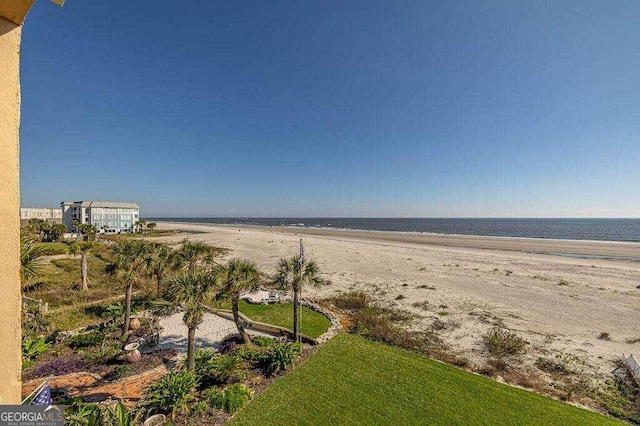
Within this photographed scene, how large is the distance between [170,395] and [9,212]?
31.5ft

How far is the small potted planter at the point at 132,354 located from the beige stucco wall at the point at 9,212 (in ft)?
41.0

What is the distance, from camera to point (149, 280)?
85.1 feet

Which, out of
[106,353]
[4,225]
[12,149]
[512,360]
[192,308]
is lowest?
[512,360]

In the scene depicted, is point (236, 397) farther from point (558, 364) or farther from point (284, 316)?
point (558, 364)

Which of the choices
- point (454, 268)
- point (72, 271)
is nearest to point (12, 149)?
point (72, 271)

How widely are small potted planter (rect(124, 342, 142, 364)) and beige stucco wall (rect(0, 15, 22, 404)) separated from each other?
1251cm

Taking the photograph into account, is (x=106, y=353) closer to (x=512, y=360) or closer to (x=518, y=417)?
(x=518, y=417)

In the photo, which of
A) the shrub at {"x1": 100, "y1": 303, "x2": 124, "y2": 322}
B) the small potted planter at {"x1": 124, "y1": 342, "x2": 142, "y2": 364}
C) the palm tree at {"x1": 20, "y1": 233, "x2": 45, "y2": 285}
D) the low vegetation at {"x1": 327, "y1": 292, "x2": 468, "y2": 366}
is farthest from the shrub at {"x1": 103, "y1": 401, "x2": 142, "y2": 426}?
the shrub at {"x1": 100, "y1": 303, "x2": 124, "y2": 322}

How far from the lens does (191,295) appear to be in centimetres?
1132

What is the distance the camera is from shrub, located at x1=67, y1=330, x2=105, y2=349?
46.9 ft

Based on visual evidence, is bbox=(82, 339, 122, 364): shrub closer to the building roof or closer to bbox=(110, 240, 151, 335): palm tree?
bbox=(110, 240, 151, 335): palm tree

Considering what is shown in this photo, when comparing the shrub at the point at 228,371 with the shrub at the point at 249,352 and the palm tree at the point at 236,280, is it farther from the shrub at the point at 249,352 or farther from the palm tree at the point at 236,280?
A: the palm tree at the point at 236,280

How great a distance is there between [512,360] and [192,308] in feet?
53.0

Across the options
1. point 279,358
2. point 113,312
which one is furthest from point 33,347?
point 279,358
